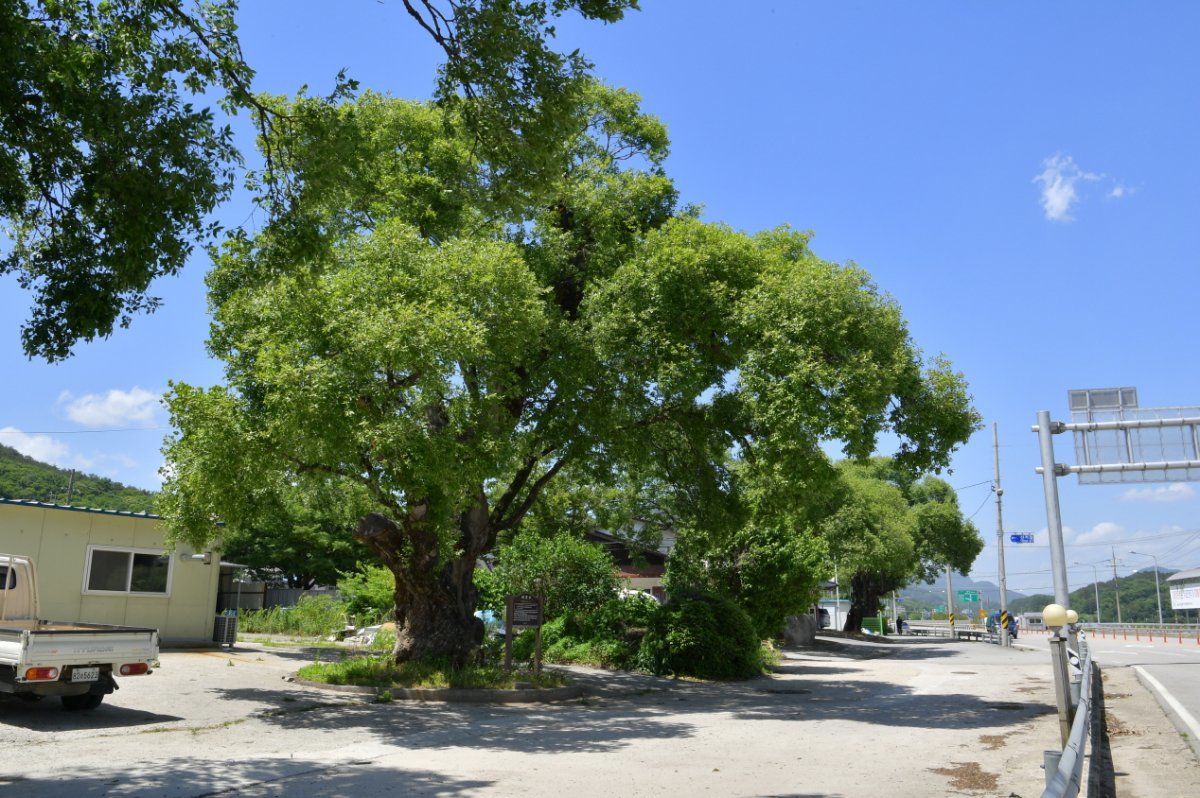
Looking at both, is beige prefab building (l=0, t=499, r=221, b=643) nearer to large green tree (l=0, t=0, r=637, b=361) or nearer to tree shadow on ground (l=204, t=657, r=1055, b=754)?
tree shadow on ground (l=204, t=657, r=1055, b=754)

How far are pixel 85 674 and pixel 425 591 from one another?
6.25 metres

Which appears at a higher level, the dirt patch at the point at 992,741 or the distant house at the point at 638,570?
the distant house at the point at 638,570

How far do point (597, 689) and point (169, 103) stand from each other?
1254cm

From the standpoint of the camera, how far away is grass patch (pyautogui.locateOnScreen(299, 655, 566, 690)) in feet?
50.4

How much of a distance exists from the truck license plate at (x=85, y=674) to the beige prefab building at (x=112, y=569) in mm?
8262

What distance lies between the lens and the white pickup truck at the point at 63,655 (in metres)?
10.8

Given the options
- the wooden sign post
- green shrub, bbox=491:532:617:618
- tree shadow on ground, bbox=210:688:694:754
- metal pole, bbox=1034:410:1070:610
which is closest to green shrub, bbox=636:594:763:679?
green shrub, bbox=491:532:617:618

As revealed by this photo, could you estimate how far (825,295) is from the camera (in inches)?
572

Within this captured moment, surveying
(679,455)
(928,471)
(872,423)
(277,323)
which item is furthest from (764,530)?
(277,323)

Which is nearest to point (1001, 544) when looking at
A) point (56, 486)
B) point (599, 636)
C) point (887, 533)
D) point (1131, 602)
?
point (887, 533)

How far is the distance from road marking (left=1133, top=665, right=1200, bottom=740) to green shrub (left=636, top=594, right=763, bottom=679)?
8151mm

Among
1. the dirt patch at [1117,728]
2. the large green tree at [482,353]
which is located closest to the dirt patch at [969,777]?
the dirt patch at [1117,728]

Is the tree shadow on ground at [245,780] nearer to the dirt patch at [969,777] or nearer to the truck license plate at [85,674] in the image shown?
the truck license plate at [85,674]

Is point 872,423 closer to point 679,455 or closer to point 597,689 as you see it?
point 679,455
